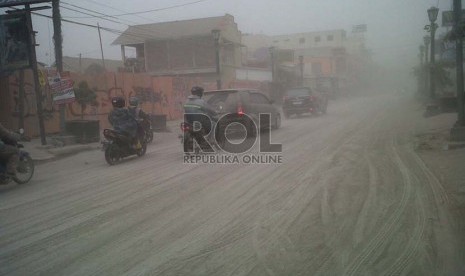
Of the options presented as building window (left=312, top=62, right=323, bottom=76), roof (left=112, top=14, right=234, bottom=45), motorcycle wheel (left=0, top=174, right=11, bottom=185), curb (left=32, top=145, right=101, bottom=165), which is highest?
roof (left=112, top=14, right=234, bottom=45)

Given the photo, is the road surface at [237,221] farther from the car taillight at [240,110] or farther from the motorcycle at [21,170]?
the car taillight at [240,110]

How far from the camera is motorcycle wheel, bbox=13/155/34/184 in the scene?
8.27 m

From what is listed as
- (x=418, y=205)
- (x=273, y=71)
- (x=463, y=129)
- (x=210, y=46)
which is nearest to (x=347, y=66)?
(x=273, y=71)

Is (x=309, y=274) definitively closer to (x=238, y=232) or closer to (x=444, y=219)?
(x=238, y=232)

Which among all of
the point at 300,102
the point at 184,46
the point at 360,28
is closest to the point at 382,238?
the point at 300,102

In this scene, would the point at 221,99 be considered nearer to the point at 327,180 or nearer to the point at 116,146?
the point at 116,146

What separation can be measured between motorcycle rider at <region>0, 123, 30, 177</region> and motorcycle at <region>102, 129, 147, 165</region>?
87.0 inches

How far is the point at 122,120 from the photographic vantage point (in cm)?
1066

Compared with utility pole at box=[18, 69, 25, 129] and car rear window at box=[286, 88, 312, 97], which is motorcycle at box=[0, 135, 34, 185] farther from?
car rear window at box=[286, 88, 312, 97]

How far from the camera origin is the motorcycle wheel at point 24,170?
8274 mm

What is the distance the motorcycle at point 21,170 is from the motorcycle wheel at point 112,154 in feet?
6.04

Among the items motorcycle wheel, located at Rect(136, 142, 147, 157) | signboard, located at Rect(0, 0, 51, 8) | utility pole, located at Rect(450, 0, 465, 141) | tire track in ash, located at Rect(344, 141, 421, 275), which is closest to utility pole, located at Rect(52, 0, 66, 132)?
signboard, located at Rect(0, 0, 51, 8)

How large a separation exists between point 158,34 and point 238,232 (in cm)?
3839

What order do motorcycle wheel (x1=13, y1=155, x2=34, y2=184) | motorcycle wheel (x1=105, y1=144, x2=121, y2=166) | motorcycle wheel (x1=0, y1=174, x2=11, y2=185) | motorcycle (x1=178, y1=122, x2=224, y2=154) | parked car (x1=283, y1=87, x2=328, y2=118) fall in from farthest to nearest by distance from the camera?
parked car (x1=283, y1=87, x2=328, y2=118)
motorcycle (x1=178, y1=122, x2=224, y2=154)
motorcycle wheel (x1=105, y1=144, x2=121, y2=166)
motorcycle wheel (x1=13, y1=155, x2=34, y2=184)
motorcycle wheel (x1=0, y1=174, x2=11, y2=185)
